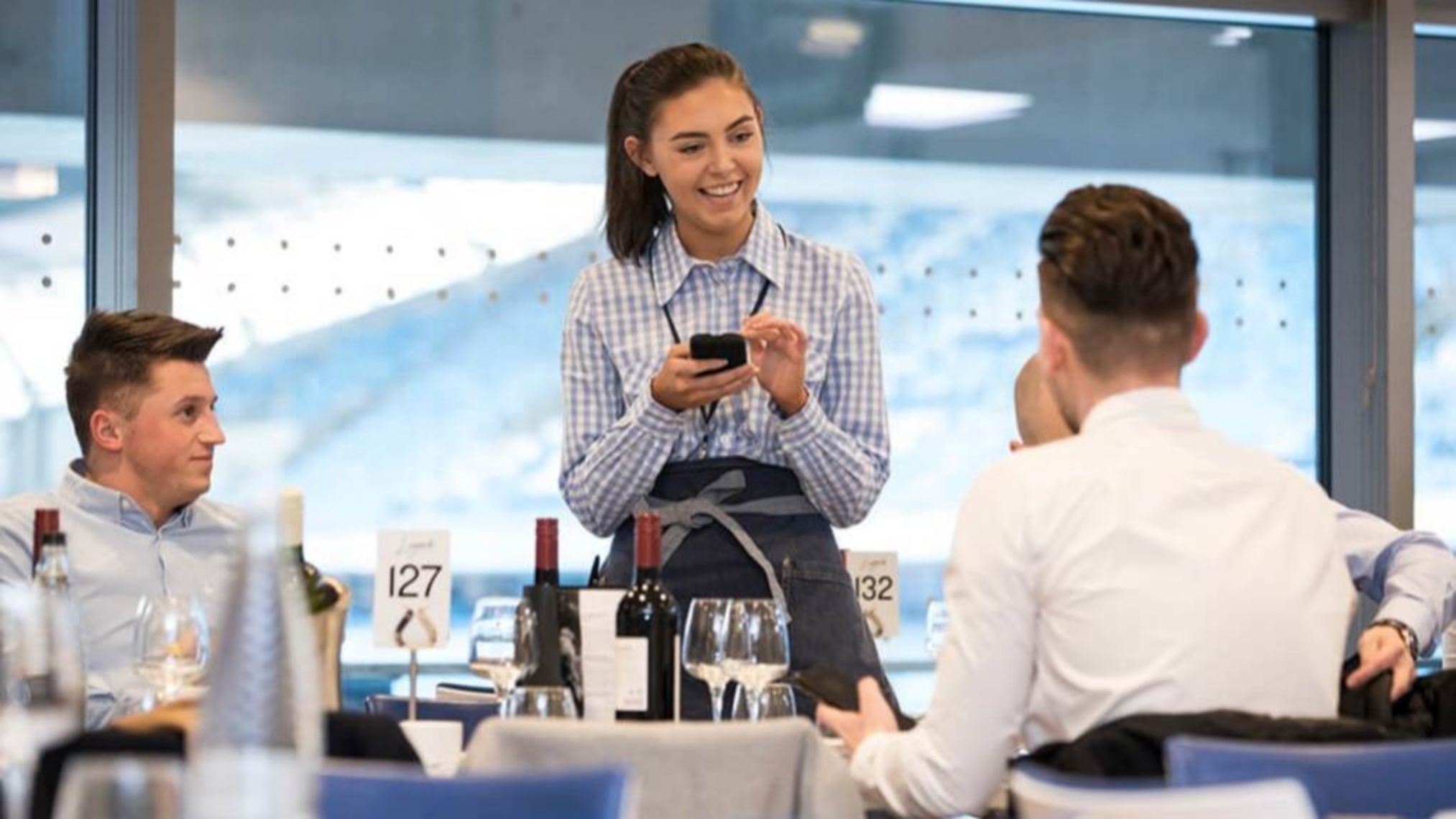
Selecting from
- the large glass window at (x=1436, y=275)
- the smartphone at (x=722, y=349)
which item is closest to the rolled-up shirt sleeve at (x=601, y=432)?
the smartphone at (x=722, y=349)

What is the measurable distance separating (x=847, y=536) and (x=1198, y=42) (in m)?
2.03

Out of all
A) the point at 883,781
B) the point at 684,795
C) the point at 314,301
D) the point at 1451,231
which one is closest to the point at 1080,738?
the point at 883,781

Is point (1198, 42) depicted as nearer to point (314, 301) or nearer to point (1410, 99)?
point (1410, 99)

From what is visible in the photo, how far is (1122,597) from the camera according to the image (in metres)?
2.10

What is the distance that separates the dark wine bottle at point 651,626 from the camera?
9.07ft

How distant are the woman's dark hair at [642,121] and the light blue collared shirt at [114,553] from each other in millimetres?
911

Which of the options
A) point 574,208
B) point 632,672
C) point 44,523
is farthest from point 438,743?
point 574,208

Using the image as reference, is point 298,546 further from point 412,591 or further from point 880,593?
point 880,593

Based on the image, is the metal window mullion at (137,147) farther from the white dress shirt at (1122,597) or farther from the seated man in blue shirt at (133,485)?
the white dress shirt at (1122,597)

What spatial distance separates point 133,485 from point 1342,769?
240cm

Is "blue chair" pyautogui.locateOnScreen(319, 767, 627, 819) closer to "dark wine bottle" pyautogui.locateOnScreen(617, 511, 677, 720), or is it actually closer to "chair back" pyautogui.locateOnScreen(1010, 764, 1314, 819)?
"chair back" pyautogui.locateOnScreen(1010, 764, 1314, 819)

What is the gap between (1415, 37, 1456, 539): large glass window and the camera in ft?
21.4

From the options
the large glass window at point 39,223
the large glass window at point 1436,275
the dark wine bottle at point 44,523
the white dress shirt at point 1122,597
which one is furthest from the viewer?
the large glass window at point 1436,275

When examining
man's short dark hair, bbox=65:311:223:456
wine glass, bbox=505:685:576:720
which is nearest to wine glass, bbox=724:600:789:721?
wine glass, bbox=505:685:576:720
